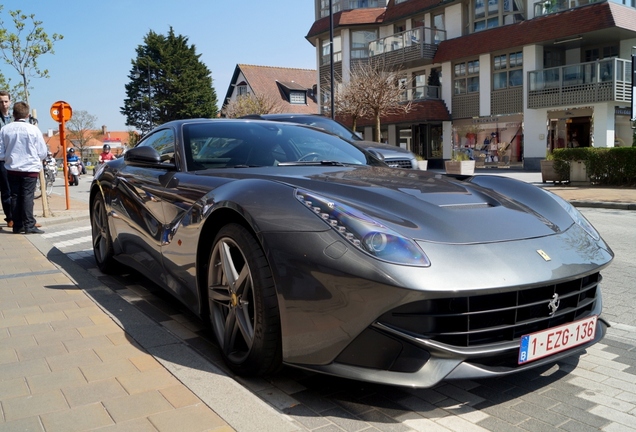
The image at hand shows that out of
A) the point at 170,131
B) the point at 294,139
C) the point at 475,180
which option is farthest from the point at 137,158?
the point at 475,180

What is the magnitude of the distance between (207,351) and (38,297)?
208cm

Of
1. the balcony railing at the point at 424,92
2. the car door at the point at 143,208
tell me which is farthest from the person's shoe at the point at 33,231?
the balcony railing at the point at 424,92

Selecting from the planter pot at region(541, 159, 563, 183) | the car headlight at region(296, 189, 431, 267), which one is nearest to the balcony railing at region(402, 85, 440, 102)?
the planter pot at region(541, 159, 563, 183)

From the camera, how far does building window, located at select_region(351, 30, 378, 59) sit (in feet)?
124

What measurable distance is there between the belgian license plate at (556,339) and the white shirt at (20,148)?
24.9 ft

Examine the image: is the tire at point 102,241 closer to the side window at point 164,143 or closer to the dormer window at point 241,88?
the side window at point 164,143

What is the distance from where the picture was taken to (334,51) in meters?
38.8

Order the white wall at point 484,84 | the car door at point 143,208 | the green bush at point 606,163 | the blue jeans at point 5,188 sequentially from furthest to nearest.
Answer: the white wall at point 484,84, the green bush at point 606,163, the blue jeans at point 5,188, the car door at point 143,208

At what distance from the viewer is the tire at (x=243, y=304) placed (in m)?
2.59

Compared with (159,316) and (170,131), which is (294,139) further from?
(159,316)

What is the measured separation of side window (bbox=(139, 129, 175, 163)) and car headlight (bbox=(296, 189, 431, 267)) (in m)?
1.80

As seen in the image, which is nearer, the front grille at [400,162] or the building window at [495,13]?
the front grille at [400,162]

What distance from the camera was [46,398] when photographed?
8.54 feet

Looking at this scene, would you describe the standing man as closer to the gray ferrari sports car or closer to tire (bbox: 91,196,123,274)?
tire (bbox: 91,196,123,274)
